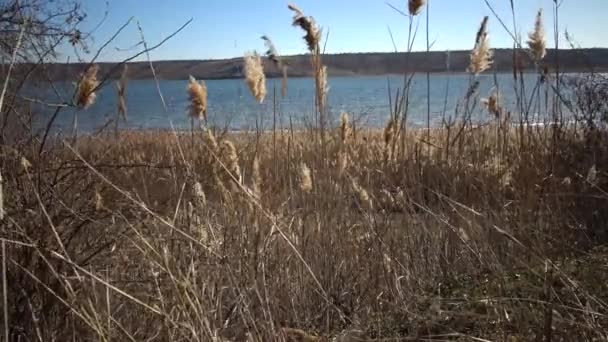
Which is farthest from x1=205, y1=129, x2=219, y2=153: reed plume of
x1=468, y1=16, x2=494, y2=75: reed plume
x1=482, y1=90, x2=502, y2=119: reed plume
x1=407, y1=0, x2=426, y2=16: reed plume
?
x1=482, y1=90, x2=502, y2=119: reed plume

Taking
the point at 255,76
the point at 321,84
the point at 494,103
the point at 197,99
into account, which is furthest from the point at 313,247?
the point at 494,103

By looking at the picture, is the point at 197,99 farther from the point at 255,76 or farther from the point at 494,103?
the point at 494,103

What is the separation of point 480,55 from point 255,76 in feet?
4.17

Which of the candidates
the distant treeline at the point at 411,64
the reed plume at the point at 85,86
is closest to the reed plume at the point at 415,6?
the distant treeline at the point at 411,64

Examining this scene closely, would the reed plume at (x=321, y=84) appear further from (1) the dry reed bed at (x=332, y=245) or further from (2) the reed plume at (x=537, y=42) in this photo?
(2) the reed plume at (x=537, y=42)

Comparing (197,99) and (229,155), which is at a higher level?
(197,99)

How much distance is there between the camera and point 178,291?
1843 millimetres

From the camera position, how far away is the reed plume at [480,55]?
3.67m

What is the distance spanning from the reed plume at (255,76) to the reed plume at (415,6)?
33.6 inches

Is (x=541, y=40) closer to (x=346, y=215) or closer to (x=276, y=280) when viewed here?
(x=346, y=215)

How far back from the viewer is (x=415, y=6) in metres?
3.39

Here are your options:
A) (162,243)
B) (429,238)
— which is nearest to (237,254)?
(162,243)

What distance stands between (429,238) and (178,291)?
1.57 meters

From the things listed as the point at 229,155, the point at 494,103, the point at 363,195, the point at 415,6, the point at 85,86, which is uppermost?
the point at 415,6
